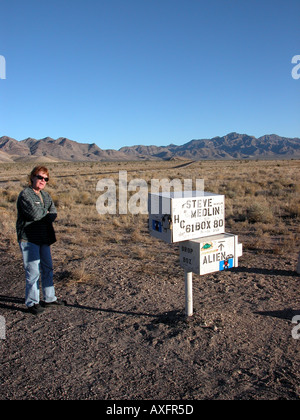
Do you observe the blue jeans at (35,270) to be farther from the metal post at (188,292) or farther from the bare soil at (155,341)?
the metal post at (188,292)

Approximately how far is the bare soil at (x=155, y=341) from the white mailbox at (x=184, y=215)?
1.19 m

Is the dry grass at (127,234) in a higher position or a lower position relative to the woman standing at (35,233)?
lower

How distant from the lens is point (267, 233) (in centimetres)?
962

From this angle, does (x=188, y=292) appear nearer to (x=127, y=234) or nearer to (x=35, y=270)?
(x=35, y=270)

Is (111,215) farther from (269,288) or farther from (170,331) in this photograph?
(170,331)

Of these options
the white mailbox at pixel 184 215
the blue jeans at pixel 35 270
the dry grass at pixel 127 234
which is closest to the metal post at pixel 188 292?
the white mailbox at pixel 184 215

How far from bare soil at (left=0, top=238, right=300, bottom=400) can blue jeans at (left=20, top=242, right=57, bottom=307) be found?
0.27 metres

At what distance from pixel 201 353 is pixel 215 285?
212 centimetres

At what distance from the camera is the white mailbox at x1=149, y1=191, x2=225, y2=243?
3721 millimetres

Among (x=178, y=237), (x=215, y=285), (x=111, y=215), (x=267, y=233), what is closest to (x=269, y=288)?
(x=215, y=285)

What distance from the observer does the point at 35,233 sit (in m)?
4.53

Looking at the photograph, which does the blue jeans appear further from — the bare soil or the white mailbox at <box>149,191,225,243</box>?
the white mailbox at <box>149,191,225,243</box>

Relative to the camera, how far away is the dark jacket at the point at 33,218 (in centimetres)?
440

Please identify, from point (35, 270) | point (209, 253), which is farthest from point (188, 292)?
point (35, 270)
